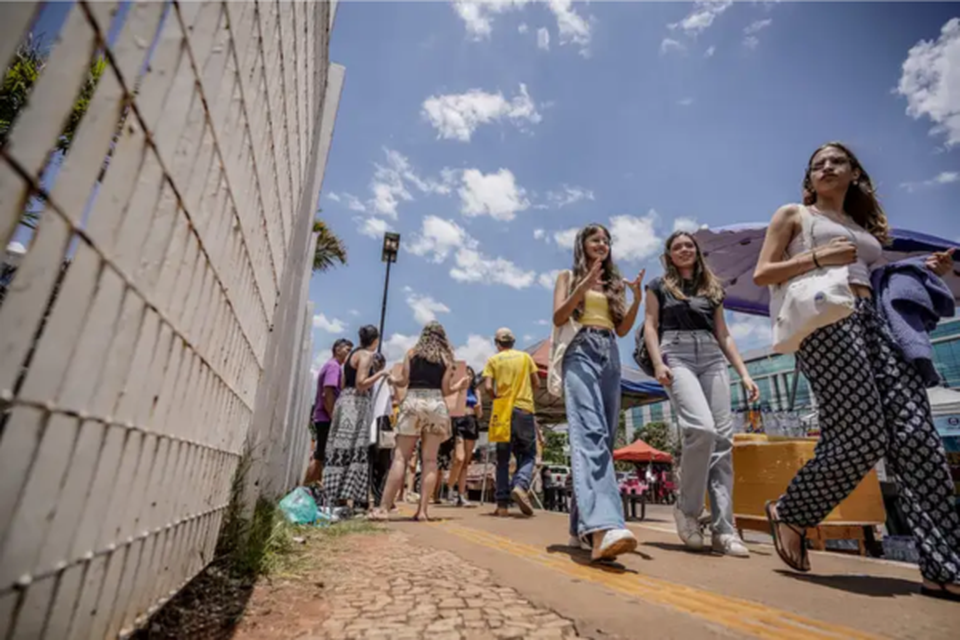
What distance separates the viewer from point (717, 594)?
6.30ft

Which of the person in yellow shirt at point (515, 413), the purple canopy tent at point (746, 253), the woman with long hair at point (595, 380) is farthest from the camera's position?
the person in yellow shirt at point (515, 413)

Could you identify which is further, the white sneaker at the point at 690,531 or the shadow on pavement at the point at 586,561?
the white sneaker at the point at 690,531

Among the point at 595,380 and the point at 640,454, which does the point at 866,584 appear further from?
the point at 640,454

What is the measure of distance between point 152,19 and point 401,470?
4.36 metres

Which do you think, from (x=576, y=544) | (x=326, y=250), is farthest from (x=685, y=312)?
(x=326, y=250)

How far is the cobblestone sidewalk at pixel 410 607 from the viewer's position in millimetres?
1418

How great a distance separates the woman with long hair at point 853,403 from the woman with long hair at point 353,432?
12.2ft

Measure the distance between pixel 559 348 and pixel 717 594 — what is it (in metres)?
1.47

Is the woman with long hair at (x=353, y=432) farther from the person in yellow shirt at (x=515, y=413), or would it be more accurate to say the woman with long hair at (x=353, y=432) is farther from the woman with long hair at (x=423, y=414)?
the person in yellow shirt at (x=515, y=413)

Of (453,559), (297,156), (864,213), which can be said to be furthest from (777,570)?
(297,156)

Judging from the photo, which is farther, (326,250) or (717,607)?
(326,250)

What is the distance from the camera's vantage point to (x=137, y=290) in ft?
2.75

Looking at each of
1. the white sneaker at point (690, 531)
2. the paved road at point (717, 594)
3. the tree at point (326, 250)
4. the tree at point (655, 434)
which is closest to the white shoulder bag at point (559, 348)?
the paved road at point (717, 594)

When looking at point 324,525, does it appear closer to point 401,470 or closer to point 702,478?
point 401,470
